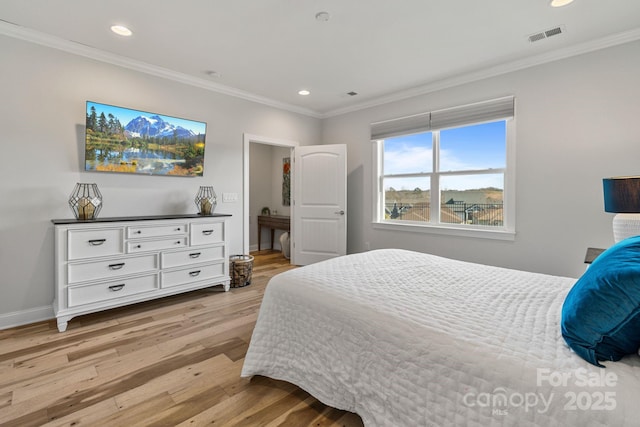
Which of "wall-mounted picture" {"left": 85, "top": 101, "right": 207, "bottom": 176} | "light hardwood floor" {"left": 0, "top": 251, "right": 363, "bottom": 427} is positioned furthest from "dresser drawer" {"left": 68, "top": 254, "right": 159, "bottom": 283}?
"wall-mounted picture" {"left": 85, "top": 101, "right": 207, "bottom": 176}

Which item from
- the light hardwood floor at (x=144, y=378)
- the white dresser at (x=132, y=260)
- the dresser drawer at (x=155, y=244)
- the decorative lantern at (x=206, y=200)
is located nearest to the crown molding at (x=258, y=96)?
the decorative lantern at (x=206, y=200)

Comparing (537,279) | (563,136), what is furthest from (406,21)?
(537,279)

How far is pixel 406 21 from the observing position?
2436 millimetres

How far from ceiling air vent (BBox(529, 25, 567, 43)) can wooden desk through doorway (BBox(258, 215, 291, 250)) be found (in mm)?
4130

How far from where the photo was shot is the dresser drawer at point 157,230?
2854mm

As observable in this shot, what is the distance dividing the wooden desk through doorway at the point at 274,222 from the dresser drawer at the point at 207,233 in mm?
2062

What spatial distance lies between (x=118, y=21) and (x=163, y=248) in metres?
2.04

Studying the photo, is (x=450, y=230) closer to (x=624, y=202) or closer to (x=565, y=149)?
(x=565, y=149)

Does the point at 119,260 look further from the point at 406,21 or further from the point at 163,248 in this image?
the point at 406,21

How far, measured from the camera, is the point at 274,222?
5.80 metres

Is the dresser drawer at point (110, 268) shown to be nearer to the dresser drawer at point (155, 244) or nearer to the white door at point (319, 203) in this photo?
the dresser drawer at point (155, 244)

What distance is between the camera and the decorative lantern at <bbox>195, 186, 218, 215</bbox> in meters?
3.55

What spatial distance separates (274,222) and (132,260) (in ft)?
10.2

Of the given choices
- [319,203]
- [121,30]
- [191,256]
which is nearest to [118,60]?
[121,30]
